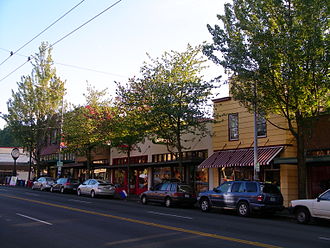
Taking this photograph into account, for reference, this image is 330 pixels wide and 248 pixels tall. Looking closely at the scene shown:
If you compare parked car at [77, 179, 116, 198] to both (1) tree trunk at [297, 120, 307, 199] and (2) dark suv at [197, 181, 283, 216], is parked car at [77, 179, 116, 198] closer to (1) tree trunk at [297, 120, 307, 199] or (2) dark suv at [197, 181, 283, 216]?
(2) dark suv at [197, 181, 283, 216]

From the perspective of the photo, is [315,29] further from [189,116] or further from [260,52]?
[189,116]

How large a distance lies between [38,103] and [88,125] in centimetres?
1290

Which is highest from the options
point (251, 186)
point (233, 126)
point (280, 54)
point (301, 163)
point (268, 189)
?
point (280, 54)

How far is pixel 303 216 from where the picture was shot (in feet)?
50.4

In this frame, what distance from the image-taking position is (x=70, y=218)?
13.9 meters

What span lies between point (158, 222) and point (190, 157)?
15515 mm

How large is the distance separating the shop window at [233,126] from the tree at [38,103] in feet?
79.6

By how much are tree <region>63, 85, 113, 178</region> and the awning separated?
9.83 metres

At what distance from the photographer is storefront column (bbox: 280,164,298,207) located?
22188 millimetres

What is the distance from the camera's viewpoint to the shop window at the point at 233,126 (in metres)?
25.7

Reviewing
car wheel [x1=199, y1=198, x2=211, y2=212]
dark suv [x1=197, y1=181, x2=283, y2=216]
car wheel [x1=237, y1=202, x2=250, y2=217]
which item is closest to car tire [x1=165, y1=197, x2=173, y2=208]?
car wheel [x1=199, y1=198, x2=211, y2=212]

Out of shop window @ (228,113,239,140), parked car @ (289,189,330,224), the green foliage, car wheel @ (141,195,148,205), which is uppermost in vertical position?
the green foliage

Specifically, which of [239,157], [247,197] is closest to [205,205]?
[247,197]

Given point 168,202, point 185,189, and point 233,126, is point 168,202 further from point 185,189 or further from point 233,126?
point 233,126
